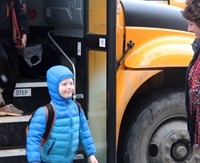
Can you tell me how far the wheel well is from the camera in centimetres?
399

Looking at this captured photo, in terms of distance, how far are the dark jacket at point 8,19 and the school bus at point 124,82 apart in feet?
1.41

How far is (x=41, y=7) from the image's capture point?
4.88 metres

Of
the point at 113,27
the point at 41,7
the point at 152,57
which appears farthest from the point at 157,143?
the point at 41,7

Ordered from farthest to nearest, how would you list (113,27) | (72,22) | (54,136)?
1. (72,22)
2. (113,27)
3. (54,136)

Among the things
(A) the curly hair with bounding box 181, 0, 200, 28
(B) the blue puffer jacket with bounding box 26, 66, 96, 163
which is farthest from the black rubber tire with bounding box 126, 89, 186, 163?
(A) the curly hair with bounding box 181, 0, 200, 28

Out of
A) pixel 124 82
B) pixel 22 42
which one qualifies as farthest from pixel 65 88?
pixel 22 42

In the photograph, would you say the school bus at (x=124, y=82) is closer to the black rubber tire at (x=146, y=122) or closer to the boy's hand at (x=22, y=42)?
the black rubber tire at (x=146, y=122)

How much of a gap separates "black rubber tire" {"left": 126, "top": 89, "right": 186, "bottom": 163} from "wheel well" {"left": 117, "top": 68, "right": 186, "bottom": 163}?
0.05 m

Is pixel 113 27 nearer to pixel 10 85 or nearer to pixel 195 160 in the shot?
pixel 10 85

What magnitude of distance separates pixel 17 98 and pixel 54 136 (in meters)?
1.20

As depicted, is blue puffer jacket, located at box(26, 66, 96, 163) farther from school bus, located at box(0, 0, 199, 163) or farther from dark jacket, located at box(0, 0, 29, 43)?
dark jacket, located at box(0, 0, 29, 43)

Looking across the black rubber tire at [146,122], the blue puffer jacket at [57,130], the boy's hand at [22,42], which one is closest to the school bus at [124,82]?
the black rubber tire at [146,122]

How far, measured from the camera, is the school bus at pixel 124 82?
3.61 m

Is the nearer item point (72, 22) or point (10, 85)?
point (10, 85)
